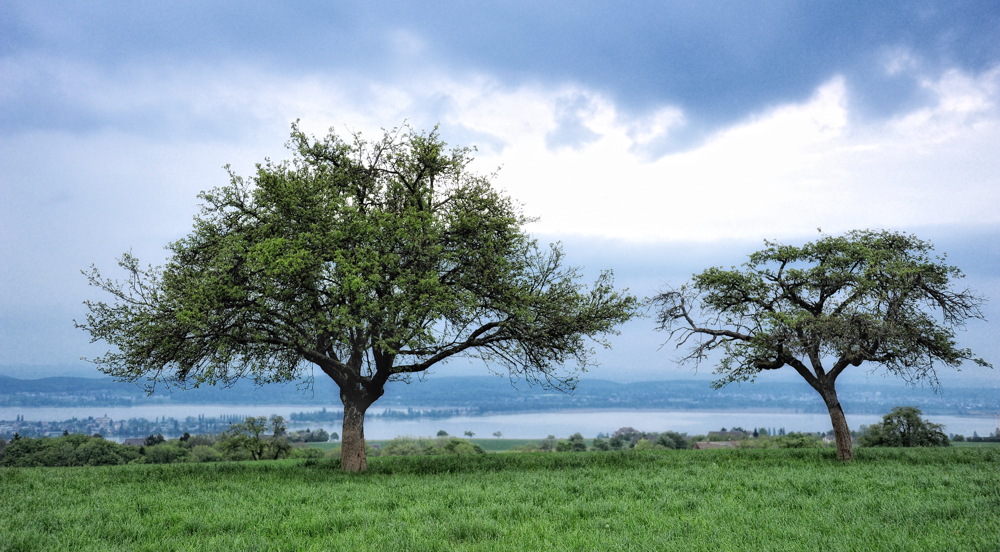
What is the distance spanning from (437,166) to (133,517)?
51.0 ft

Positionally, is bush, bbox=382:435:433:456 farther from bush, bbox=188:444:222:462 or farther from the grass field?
the grass field

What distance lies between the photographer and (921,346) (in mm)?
23266

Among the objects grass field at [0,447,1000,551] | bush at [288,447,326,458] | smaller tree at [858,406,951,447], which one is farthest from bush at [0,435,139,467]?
smaller tree at [858,406,951,447]

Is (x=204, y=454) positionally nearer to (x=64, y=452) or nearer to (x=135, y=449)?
(x=135, y=449)

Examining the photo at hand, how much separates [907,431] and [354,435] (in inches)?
1493

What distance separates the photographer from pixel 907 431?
121ft

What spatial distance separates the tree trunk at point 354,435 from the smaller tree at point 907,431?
119 ft

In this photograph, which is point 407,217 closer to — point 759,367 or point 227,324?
point 227,324

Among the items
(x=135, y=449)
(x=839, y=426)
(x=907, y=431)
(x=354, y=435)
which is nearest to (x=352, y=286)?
(x=354, y=435)

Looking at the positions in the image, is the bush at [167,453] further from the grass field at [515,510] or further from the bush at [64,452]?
the grass field at [515,510]

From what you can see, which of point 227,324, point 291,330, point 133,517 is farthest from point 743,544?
point 227,324

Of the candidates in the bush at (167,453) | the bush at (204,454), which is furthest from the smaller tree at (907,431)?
the bush at (167,453)

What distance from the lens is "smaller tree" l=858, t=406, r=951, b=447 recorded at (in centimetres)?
3584

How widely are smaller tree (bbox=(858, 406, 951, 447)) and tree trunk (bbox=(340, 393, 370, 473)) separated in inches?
1432
